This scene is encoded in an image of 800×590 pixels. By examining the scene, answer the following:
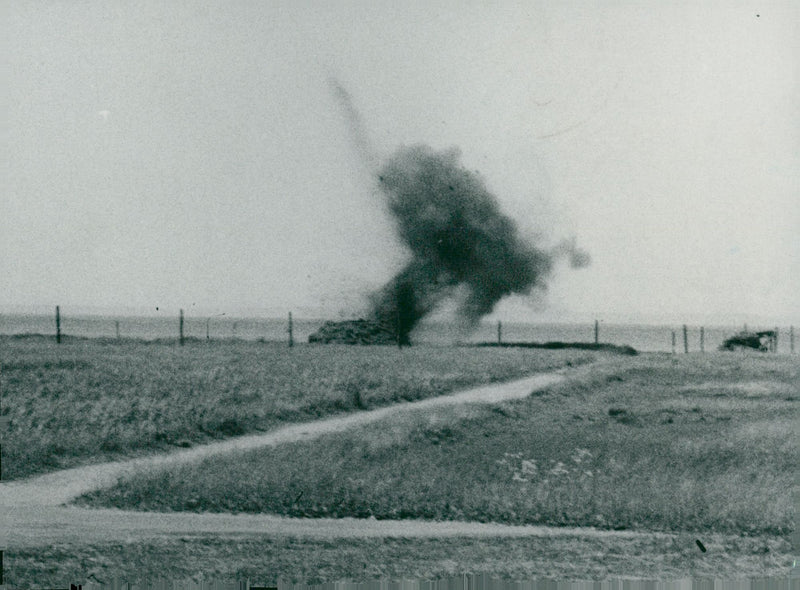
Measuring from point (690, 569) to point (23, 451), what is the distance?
9.13 m

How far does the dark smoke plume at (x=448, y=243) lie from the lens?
45.5 feet

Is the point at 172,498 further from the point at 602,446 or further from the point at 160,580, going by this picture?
the point at 602,446

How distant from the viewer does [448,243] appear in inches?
597

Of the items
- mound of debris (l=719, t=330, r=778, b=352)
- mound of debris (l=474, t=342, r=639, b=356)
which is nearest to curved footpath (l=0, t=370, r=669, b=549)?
mound of debris (l=719, t=330, r=778, b=352)

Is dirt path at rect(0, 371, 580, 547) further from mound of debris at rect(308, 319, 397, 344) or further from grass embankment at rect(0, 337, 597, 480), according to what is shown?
mound of debris at rect(308, 319, 397, 344)

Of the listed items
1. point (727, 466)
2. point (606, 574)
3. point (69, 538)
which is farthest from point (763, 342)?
point (69, 538)

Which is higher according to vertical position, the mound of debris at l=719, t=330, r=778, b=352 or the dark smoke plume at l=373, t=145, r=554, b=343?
the dark smoke plume at l=373, t=145, r=554, b=343

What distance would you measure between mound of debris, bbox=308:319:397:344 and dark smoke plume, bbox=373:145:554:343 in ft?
2.34

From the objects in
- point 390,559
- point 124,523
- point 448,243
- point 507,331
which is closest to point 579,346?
point 507,331

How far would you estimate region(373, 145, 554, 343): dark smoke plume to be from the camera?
45.5 ft

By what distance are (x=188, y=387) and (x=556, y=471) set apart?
21.0ft

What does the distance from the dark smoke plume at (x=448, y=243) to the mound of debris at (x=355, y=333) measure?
0.71 meters

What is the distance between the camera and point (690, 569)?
459 inches

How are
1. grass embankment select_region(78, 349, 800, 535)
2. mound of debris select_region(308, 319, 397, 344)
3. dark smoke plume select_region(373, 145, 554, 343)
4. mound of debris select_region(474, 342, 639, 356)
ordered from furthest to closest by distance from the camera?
mound of debris select_region(474, 342, 639, 356) < mound of debris select_region(308, 319, 397, 344) < dark smoke plume select_region(373, 145, 554, 343) < grass embankment select_region(78, 349, 800, 535)
